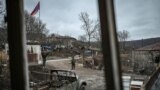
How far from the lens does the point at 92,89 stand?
8.54 m

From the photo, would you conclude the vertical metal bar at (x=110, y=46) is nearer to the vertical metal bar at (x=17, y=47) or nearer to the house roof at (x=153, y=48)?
the vertical metal bar at (x=17, y=47)

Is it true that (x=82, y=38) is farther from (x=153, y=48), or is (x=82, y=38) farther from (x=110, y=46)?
(x=110, y=46)

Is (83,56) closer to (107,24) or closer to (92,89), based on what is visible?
(92,89)

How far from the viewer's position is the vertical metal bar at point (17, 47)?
110cm

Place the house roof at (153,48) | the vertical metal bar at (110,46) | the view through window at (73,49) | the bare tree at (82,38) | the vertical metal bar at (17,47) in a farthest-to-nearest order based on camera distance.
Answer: the bare tree at (82,38) → the house roof at (153,48) → the view through window at (73,49) → the vertical metal bar at (17,47) → the vertical metal bar at (110,46)

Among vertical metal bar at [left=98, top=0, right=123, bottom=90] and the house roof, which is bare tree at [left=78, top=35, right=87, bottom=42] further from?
vertical metal bar at [left=98, top=0, right=123, bottom=90]

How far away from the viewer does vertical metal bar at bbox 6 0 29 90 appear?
1.10m

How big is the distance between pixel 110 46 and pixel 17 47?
533 mm

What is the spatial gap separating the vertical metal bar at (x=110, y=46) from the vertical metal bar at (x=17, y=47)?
474 mm

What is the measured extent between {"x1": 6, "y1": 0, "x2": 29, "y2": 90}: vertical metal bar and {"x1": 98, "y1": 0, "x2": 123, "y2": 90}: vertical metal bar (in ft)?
1.55

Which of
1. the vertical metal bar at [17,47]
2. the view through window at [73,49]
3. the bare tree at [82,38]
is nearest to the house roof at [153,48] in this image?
the view through window at [73,49]

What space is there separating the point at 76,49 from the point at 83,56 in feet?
3.57

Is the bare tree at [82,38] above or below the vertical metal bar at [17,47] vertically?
above

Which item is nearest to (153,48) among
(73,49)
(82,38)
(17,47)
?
(82,38)
